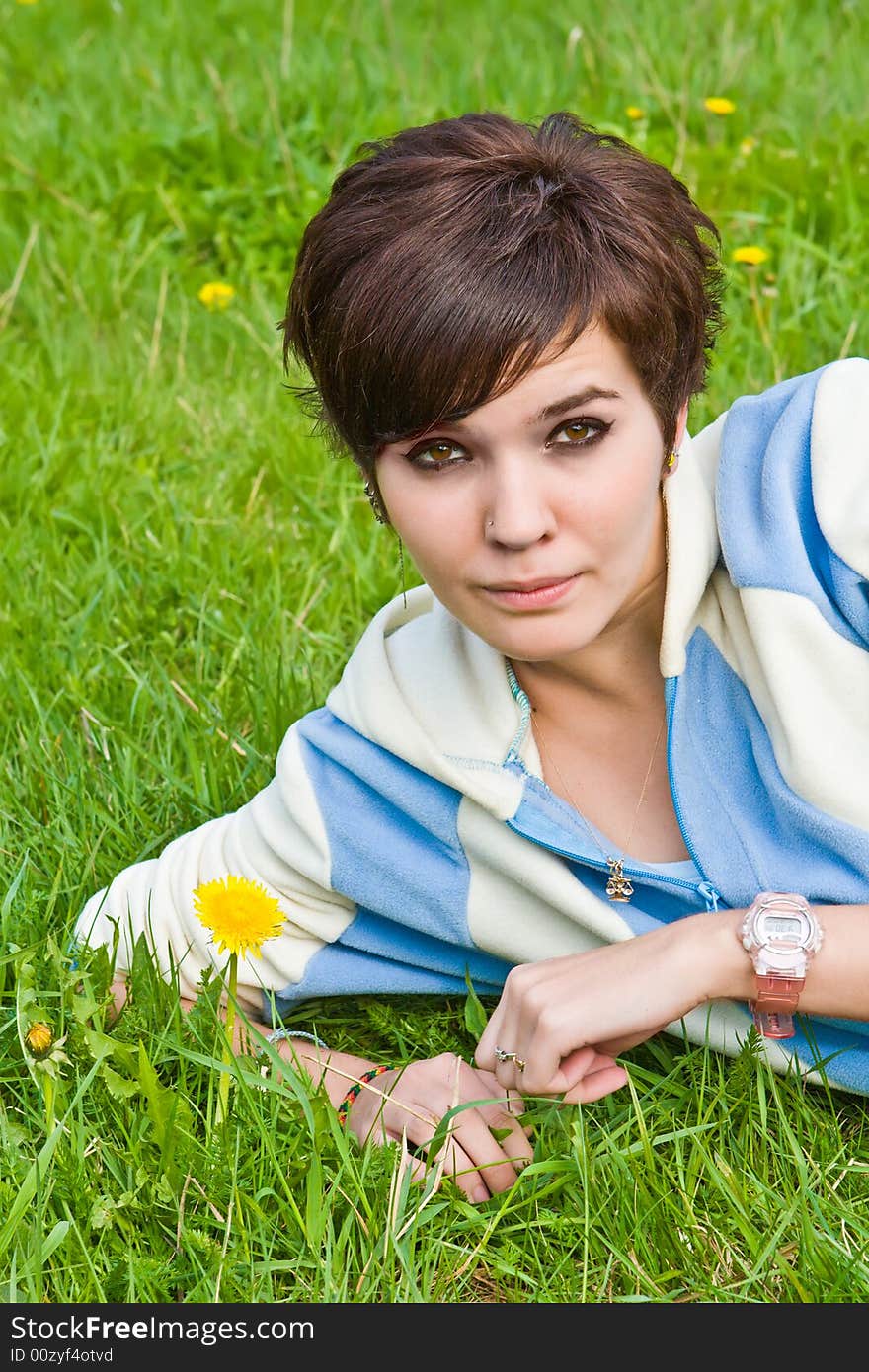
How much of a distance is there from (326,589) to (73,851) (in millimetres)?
872

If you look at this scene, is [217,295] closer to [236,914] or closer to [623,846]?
[623,846]

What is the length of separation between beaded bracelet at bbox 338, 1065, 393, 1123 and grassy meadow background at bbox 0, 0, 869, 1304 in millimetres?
104

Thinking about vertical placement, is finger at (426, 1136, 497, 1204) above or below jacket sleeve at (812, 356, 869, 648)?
below

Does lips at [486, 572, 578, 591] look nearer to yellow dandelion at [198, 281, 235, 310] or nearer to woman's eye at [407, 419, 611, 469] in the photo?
woman's eye at [407, 419, 611, 469]

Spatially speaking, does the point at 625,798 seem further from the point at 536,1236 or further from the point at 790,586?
the point at 536,1236

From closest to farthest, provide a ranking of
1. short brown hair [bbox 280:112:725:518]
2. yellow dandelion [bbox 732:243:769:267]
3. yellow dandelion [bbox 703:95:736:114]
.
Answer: short brown hair [bbox 280:112:725:518] < yellow dandelion [bbox 732:243:769:267] < yellow dandelion [bbox 703:95:736:114]

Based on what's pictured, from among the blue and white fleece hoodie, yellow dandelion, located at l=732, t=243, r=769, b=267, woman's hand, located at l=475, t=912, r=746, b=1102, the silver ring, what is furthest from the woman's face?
yellow dandelion, located at l=732, t=243, r=769, b=267

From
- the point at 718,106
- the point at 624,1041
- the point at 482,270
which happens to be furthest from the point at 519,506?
the point at 718,106

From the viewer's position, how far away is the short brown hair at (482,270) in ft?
6.29

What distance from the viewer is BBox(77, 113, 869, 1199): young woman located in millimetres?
1962

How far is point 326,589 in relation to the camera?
3326mm

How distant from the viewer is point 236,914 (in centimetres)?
203

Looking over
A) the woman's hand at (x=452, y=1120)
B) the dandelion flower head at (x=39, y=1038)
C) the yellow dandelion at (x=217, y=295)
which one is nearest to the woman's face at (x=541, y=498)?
the woman's hand at (x=452, y=1120)
